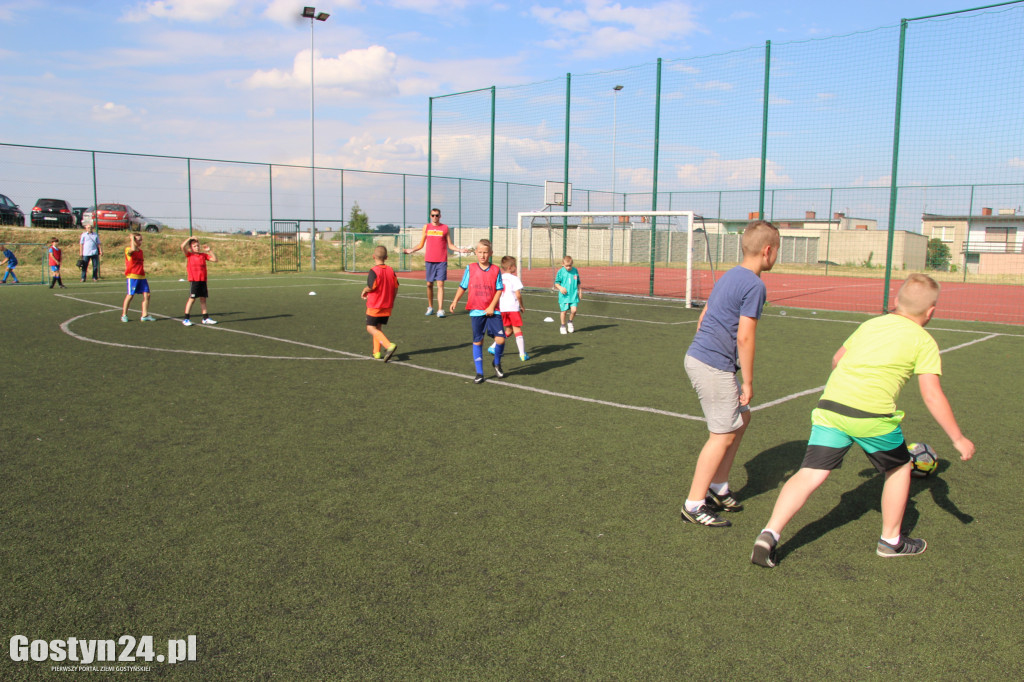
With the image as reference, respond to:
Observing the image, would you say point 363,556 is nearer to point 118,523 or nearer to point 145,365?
point 118,523

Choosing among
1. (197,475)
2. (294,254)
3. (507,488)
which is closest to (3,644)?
(197,475)

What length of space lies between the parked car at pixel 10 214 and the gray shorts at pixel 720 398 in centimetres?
2957

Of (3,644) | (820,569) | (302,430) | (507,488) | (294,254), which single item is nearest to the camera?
(3,644)

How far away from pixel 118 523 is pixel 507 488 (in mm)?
2452

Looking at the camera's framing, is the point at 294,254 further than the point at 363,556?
Yes

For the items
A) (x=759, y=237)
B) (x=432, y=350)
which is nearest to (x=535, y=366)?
(x=432, y=350)

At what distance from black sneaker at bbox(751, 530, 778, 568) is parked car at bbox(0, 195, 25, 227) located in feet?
99.0

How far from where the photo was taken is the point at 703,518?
175 inches

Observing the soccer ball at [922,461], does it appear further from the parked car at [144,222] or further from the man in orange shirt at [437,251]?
the parked car at [144,222]

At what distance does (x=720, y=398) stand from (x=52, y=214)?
3376 centimetres

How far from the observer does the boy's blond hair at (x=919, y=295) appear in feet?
12.3

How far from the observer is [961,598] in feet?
11.8

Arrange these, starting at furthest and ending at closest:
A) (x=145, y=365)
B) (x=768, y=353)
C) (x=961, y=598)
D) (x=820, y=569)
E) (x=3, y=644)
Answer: (x=768, y=353), (x=145, y=365), (x=820, y=569), (x=961, y=598), (x=3, y=644)

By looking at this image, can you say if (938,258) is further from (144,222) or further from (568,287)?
(144,222)
